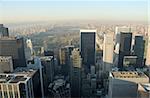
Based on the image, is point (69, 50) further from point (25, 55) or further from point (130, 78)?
point (130, 78)

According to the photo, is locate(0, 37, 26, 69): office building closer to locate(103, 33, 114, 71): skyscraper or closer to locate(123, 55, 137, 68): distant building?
locate(103, 33, 114, 71): skyscraper

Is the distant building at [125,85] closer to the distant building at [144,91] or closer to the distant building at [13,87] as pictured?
the distant building at [144,91]

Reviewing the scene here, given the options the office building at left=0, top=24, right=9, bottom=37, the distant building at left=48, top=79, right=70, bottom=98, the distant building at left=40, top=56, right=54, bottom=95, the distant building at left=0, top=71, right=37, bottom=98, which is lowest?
the distant building at left=48, top=79, right=70, bottom=98

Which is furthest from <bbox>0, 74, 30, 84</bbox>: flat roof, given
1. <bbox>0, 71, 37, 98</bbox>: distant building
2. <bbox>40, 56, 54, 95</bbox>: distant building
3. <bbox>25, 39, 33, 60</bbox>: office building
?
<bbox>25, 39, 33, 60</bbox>: office building

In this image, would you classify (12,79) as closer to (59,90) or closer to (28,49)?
(59,90)

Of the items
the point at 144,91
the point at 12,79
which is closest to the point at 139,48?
the point at 144,91
